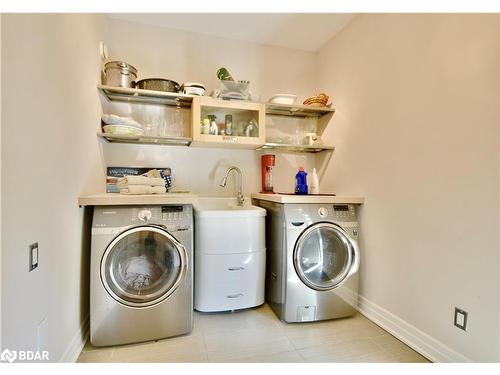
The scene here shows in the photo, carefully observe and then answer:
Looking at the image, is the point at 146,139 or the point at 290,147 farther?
the point at 290,147

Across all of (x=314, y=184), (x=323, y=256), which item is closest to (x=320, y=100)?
(x=314, y=184)

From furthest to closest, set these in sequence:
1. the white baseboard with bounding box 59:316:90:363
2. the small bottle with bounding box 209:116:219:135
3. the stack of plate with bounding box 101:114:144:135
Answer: the small bottle with bounding box 209:116:219:135, the stack of plate with bounding box 101:114:144:135, the white baseboard with bounding box 59:316:90:363

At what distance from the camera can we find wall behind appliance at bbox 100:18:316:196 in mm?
2279

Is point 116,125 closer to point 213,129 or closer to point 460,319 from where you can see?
point 213,129

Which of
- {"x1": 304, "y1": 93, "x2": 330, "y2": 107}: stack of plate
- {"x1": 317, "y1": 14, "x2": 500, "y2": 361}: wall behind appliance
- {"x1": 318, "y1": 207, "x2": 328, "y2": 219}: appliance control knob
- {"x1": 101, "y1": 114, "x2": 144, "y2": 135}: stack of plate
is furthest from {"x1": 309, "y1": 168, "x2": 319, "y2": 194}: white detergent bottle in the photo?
{"x1": 101, "y1": 114, "x2": 144, "y2": 135}: stack of plate

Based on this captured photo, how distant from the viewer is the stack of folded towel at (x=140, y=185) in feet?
5.63

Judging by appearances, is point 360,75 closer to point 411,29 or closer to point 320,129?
point 411,29

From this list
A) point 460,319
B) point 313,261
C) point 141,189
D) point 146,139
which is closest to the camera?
point 460,319

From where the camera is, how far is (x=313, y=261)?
6.54 feet

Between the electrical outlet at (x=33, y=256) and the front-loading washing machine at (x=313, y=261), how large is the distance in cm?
136

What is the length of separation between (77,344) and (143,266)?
1.69 ft

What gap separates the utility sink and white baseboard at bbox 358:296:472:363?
2.78 ft

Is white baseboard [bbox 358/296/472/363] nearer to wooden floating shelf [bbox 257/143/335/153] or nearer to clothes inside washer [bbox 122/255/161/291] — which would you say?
wooden floating shelf [bbox 257/143/335/153]
